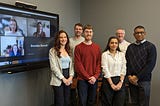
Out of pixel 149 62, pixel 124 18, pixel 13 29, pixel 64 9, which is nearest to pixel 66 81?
pixel 13 29

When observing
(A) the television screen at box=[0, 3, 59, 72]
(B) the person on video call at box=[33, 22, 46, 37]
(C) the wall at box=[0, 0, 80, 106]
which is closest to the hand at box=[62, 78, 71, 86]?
(A) the television screen at box=[0, 3, 59, 72]

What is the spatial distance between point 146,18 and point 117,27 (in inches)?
26.2

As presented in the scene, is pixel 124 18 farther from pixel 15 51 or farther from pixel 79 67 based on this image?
pixel 15 51

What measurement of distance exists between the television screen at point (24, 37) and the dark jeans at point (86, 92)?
75 cm

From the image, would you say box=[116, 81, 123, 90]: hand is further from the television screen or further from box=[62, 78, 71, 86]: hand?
the television screen

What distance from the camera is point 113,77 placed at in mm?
3400

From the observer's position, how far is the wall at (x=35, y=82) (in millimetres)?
3199

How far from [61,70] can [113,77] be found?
0.81 meters

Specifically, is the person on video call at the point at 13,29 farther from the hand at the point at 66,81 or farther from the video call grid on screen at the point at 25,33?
the hand at the point at 66,81

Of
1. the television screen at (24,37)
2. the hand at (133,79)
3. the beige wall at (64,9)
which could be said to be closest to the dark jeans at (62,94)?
the television screen at (24,37)

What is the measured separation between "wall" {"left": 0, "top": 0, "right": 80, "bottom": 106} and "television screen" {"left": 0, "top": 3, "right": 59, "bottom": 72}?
0.23 metres

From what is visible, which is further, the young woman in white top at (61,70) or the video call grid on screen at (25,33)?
the young woman in white top at (61,70)

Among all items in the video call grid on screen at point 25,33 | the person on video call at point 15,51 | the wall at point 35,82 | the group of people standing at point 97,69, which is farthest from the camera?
the group of people standing at point 97,69

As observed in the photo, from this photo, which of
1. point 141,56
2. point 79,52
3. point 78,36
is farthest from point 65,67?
point 141,56
